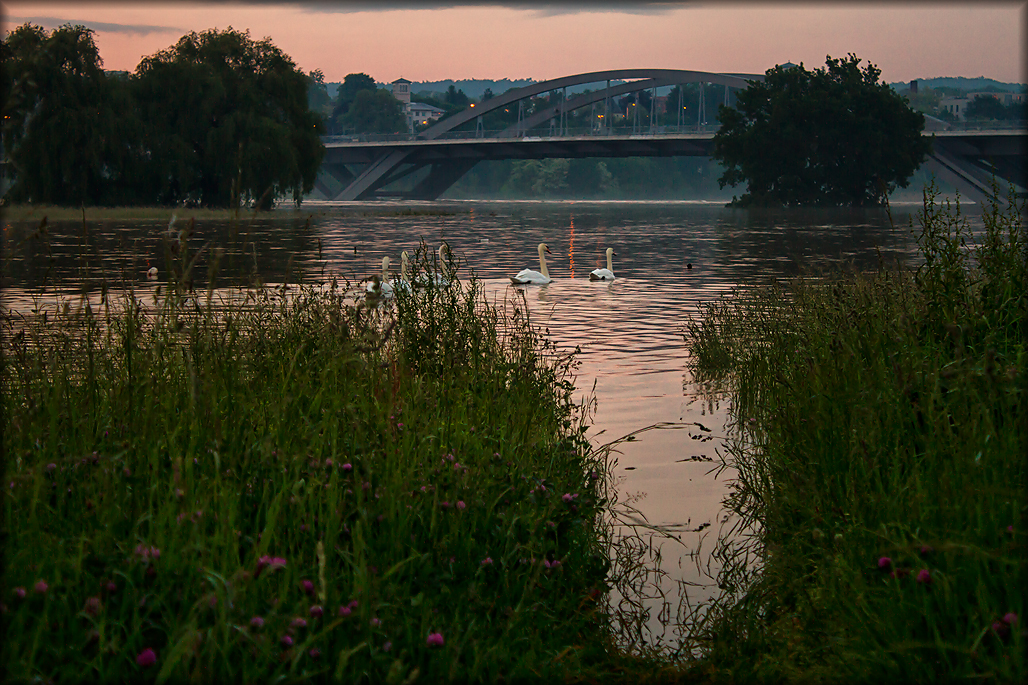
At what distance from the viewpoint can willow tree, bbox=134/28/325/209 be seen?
143 ft

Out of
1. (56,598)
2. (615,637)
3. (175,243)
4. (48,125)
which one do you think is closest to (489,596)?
(615,637)

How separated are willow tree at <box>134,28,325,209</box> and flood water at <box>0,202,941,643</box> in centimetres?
253

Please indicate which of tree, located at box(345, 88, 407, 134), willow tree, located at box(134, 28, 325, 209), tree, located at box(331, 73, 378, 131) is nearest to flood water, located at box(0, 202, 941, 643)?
willow tree, located at box(134, 28, 325, 209)

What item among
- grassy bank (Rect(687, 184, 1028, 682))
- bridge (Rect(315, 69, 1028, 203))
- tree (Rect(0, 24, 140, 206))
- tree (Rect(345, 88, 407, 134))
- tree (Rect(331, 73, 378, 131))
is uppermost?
tree (Rect(331, 73, 378, 131))

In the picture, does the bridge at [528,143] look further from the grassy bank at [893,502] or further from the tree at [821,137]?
the grassy bank at [893,502]

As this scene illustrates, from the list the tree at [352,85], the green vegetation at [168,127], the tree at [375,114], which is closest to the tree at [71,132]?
the green vegetation at [168,127]

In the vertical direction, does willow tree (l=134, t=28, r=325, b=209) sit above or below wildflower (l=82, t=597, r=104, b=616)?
above

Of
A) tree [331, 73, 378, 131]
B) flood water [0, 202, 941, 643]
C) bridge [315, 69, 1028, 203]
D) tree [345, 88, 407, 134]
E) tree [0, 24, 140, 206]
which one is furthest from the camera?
tree [331, 73, 378, 131]

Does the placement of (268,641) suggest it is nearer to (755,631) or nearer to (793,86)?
(755,631)

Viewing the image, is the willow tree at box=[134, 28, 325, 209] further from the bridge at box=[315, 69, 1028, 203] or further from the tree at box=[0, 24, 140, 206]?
the bridge at box=[315, 69, 1028, 203]

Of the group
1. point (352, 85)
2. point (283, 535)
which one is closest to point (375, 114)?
point (352, 85)

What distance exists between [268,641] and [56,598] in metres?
0.68

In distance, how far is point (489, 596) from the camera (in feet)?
12.8

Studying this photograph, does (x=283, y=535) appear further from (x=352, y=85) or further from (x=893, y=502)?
(x=352, y=85)
